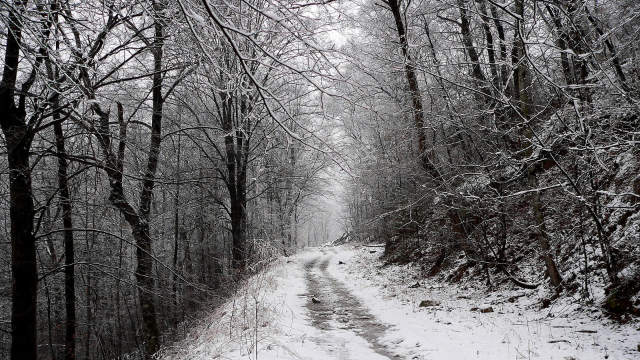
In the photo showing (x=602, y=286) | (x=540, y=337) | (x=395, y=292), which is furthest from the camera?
(x=395, y=292)

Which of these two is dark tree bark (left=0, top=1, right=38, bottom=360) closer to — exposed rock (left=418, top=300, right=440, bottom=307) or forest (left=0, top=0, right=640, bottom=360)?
forest (left=0, top=0, right=640, bottom=360)

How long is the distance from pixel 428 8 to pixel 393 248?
38.2ft

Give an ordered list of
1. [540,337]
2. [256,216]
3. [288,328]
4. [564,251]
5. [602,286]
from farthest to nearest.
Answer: [256,216] → [564,251] → [288,328] → [602,286] → [540,337]

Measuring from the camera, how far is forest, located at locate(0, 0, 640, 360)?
3.13 metres

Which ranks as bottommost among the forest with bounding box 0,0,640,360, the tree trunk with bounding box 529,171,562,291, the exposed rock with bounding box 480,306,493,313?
the exposed rock with bounding box 480,306,493,313

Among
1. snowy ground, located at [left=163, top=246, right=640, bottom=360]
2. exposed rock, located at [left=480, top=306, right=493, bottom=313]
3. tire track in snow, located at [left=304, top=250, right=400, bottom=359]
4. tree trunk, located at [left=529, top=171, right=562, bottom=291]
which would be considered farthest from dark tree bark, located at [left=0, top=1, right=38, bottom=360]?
tree trunk, located at [left=529, top=171, right=562, bottom=291]

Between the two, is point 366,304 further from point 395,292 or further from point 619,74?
point 619,74

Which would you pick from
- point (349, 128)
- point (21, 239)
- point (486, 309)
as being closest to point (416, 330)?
point (486, 309)

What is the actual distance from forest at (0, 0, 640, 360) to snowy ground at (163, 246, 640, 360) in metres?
0.64

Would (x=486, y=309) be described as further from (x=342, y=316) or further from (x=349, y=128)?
(x=349, y=128)

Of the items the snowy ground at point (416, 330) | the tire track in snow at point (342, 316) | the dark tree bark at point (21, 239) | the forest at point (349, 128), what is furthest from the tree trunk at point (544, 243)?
the dark tree bark at point (21, 239)

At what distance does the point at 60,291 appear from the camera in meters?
15.9

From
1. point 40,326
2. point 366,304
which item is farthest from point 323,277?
point 40,326

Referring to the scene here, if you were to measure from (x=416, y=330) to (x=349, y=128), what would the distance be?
16.2ft
